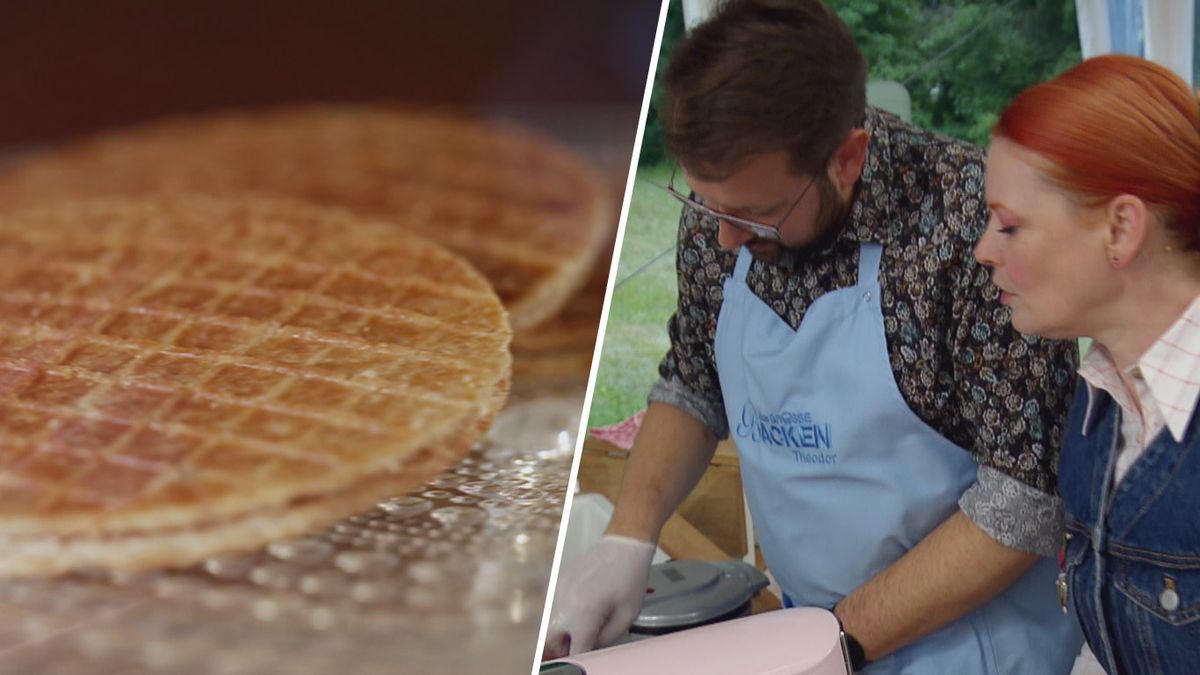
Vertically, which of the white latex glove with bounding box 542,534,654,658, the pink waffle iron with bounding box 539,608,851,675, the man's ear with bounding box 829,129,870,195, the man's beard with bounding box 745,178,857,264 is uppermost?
the man's ear with bounding box 829,129,870,195

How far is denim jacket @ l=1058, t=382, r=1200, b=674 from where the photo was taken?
718 millimetres

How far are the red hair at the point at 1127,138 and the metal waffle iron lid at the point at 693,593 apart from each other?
0.54 meters

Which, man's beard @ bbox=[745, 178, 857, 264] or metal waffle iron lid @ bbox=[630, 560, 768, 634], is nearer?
man's beard @ bbox=[745, 178, 857, 264]

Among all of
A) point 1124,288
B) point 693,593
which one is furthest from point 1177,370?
point 693,593

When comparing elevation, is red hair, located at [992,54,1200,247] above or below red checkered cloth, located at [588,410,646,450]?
above

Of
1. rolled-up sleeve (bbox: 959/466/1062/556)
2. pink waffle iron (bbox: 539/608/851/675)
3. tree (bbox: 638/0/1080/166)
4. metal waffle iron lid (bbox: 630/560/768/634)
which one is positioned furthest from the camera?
tree (bbox: 638/0/1080/166)

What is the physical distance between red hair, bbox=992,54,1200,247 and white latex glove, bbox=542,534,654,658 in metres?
0.54

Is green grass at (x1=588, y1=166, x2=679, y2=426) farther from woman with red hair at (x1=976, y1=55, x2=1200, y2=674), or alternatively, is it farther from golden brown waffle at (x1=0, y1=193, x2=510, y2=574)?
golden brown waffle at (x1=0, y1=193, x2=510, y2=574)

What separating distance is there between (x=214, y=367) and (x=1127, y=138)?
66cm

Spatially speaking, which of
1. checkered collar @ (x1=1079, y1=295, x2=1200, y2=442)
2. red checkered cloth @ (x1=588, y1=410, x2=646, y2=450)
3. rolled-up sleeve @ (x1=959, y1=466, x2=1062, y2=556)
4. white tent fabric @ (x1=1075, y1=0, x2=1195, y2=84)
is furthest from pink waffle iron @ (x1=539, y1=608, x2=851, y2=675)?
white tent fabric @ (x1=1075, y1=0, x2=1195, y2=84)

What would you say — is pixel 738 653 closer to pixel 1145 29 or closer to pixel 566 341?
pixel 566 341

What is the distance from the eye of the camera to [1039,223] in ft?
2.40

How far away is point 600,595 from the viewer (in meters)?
0.94

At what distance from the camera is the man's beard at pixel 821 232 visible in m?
0.89
